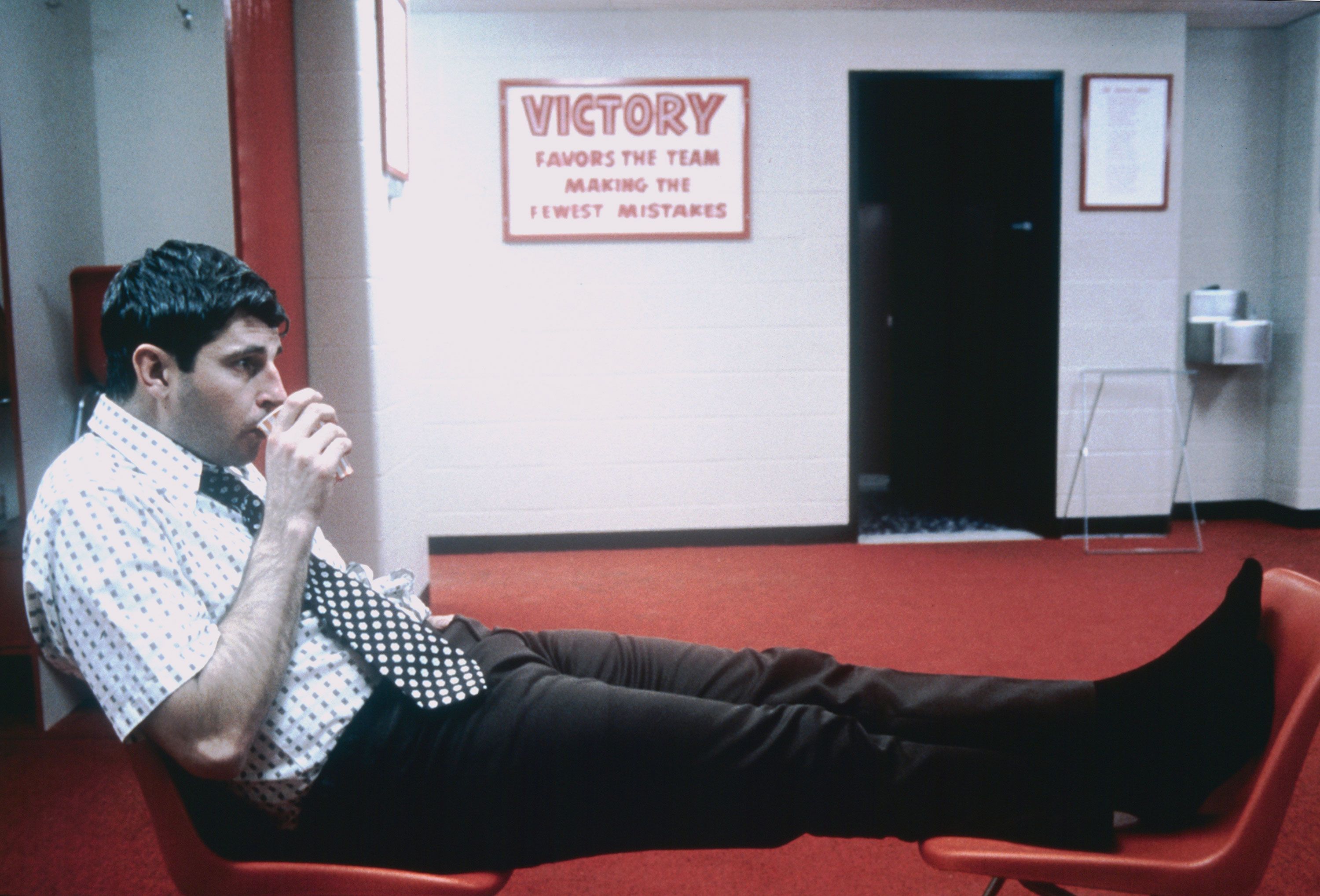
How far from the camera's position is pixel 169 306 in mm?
1063

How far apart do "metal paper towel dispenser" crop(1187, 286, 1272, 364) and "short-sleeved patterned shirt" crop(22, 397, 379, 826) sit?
4.80m

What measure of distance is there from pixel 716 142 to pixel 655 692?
12.2ft

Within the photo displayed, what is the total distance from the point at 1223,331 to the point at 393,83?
160 inches

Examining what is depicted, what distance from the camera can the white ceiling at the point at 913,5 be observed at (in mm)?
4203

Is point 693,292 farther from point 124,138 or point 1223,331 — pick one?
point 1223,331

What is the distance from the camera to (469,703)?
1102 mm

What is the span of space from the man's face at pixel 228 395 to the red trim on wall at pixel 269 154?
1.45 m

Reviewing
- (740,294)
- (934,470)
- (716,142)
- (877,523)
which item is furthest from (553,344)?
(934,470)

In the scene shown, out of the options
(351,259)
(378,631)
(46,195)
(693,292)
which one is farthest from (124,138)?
(693,292)

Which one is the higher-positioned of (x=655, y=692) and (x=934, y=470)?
(x=655, y=692)

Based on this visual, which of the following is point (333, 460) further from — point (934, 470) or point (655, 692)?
point (934, 470)

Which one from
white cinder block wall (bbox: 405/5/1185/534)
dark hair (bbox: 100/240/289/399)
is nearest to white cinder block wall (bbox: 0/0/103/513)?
dark hair (bbox: 100/240/289/399)

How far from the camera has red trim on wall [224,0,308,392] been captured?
238 centimetres

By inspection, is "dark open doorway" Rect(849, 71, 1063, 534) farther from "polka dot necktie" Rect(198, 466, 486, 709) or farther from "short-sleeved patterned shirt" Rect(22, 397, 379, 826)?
"short-sleeved patterned shirt" Rect(22, 397, 379, 826)
